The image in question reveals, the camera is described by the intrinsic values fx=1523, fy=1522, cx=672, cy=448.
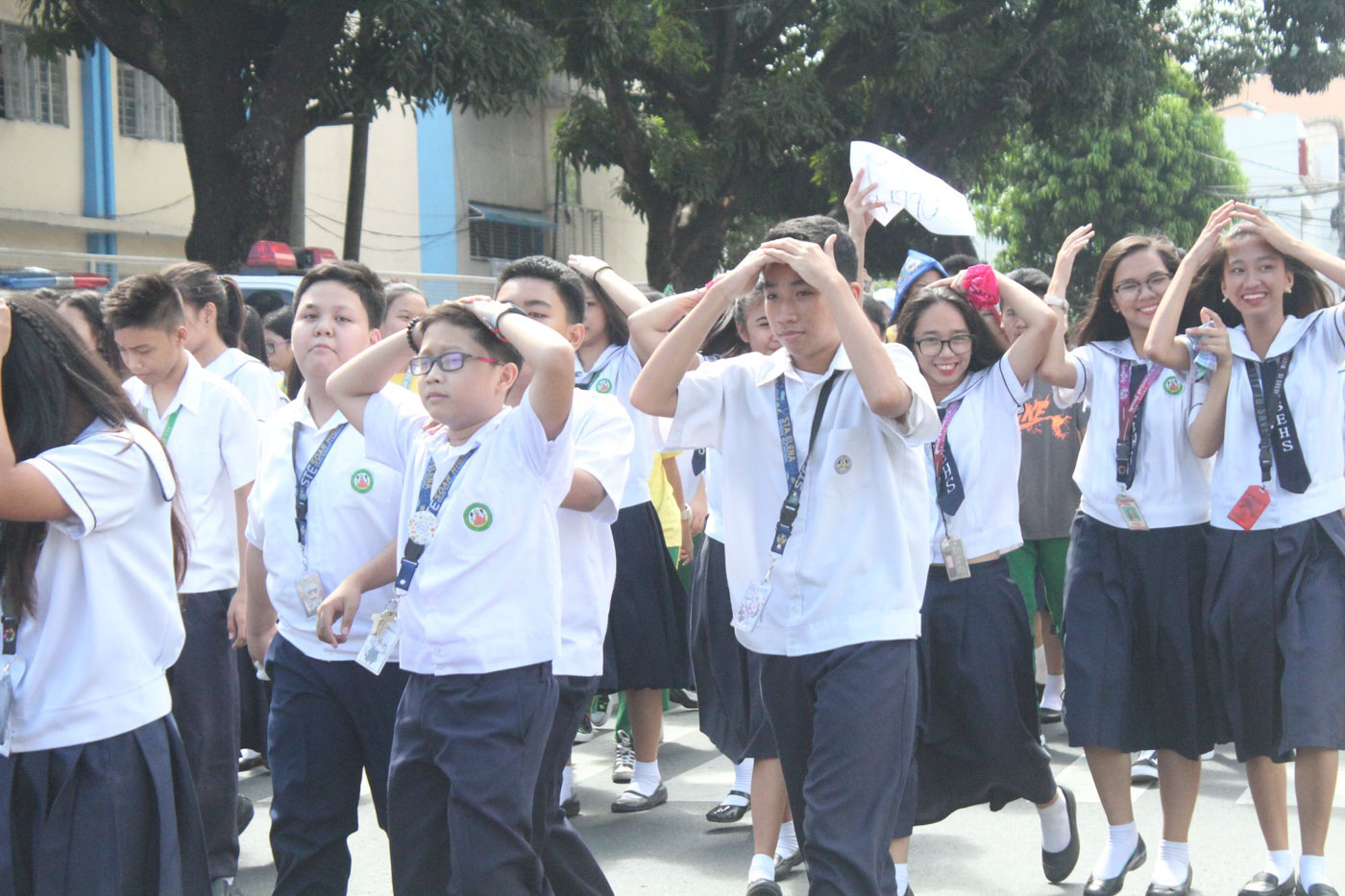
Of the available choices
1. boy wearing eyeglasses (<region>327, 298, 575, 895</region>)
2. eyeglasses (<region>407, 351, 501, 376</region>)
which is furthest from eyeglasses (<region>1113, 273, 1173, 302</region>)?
eyeglasses (<region>407, 351, 501, 376</region>)

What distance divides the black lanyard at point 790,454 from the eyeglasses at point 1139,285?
1.76 meters

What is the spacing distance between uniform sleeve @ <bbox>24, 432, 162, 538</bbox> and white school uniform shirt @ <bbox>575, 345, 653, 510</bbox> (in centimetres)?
276

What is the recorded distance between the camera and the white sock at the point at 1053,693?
7516 mm

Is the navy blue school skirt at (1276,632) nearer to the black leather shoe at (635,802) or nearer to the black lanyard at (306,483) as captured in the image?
the black leather shoe at (635,802)

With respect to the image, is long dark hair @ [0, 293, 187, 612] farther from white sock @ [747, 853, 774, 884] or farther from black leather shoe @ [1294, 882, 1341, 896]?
black leather shoe @ [1294, 882, 1341, 896]

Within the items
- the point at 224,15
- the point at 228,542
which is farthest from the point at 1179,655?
the point at 224,15

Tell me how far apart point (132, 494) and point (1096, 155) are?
26866mm

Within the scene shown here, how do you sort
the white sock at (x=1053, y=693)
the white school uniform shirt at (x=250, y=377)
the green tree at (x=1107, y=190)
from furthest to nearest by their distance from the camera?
the green tree at (x=1107, y=190) → the white sock at (x=1053, y=693) → the white school uniform shirt at (x=250, y=377)

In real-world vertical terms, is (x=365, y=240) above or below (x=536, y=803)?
above

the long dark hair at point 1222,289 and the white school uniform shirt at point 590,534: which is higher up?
the long dark hair at point 1222,289

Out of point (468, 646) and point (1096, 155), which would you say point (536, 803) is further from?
point (1096, 155)

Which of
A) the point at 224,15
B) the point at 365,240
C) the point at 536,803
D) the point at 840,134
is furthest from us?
the point at 365,240

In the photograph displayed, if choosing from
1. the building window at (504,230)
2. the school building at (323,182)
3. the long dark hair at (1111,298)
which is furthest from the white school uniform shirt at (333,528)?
the building window at (504,230)

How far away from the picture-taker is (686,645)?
595 cm
